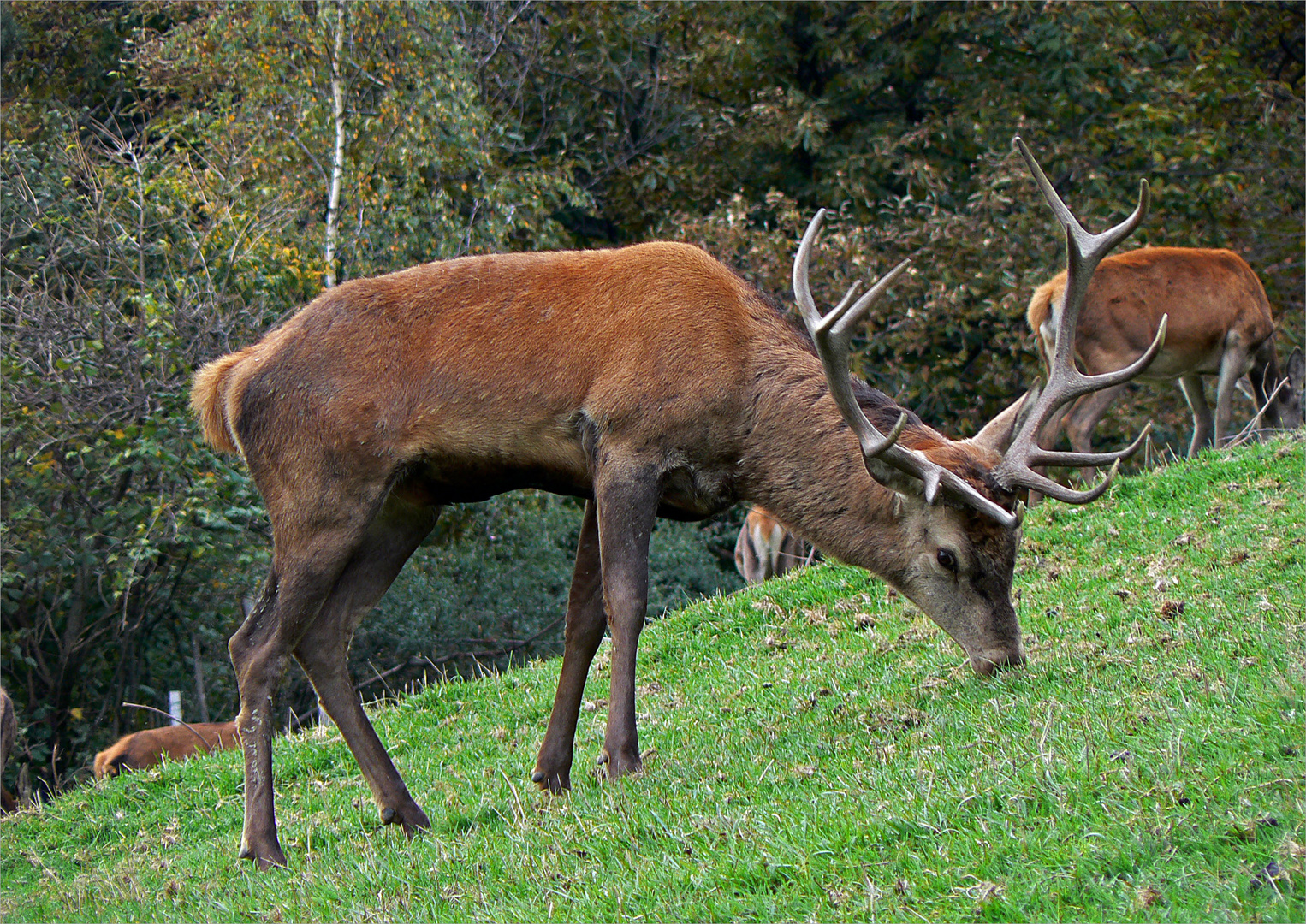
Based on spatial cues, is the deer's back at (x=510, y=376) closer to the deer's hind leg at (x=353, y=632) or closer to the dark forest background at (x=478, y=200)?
the deer's hind leg at (x=353, y=632)

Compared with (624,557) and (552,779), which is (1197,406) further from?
(552,779)

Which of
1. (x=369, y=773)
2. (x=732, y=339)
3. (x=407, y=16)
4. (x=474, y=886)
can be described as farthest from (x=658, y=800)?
(x=407, y=16)

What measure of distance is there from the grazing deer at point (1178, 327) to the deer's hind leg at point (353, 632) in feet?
21.5

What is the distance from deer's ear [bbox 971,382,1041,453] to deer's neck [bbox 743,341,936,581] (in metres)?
0.56

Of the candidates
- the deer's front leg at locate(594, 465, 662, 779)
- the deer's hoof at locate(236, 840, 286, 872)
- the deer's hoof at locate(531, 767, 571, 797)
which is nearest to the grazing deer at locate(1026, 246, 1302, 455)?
the deer's front leg at locate(594, 465, 662, 779)

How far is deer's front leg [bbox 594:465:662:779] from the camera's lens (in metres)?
5.04

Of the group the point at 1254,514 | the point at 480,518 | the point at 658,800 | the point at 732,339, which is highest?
the point at 732,339

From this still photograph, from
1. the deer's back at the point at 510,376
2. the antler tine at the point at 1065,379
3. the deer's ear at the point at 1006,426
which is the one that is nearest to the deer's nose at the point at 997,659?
the antler tine at the point at 1065,379

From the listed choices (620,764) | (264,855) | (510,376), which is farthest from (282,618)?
(620,764)

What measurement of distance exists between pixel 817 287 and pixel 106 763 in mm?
10705

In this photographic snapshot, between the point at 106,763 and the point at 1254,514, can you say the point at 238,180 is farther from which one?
the point at 1254,514

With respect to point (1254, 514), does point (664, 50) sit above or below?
above

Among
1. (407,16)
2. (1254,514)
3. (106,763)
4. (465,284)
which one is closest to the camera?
(465,284)

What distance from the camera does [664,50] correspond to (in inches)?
794
